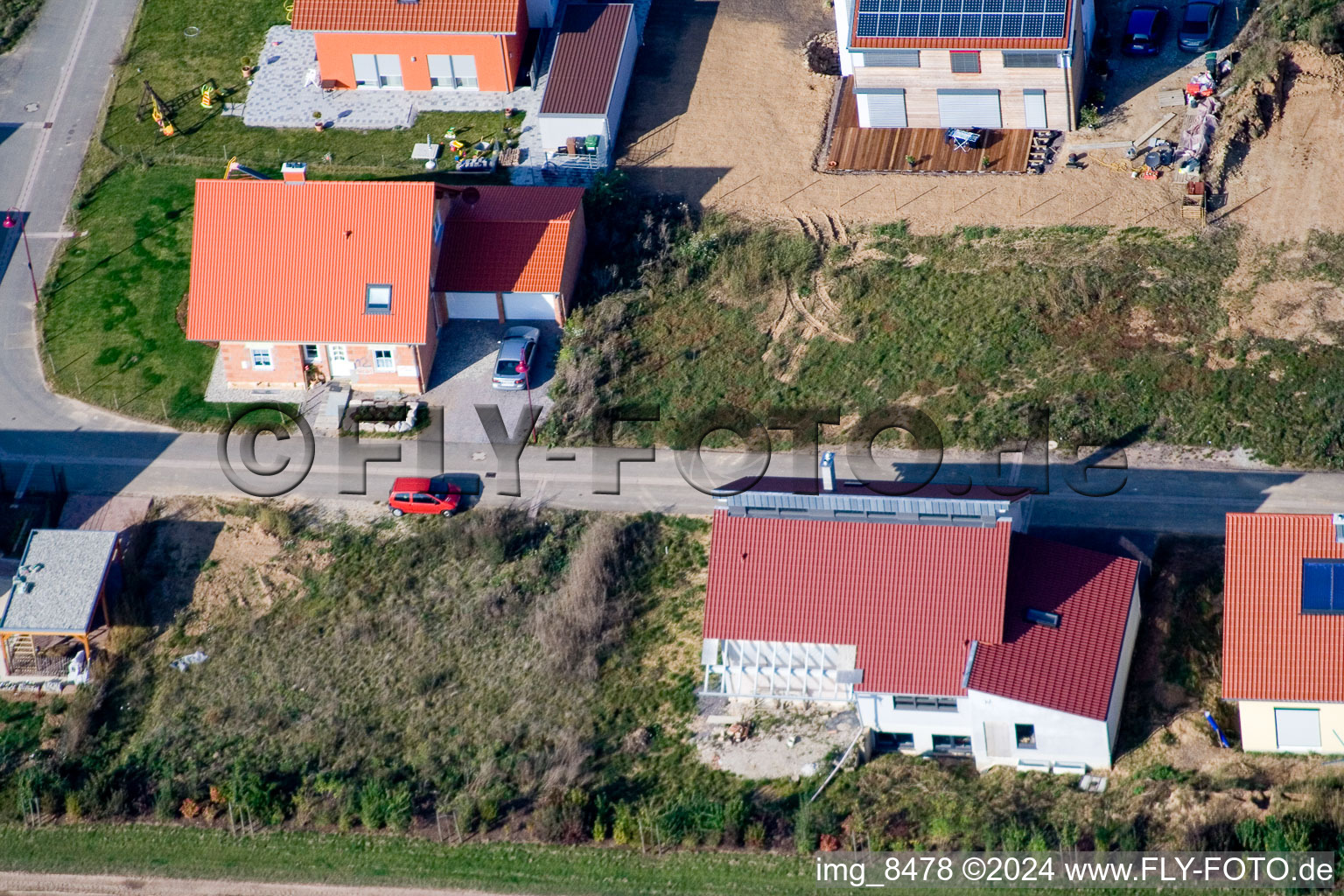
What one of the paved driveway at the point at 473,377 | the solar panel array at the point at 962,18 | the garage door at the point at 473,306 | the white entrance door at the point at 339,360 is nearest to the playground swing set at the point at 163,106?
the white entrance door at the point at 339,360

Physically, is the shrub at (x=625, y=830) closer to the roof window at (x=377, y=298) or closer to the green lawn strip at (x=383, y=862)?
the green lawn strip at (x=383, y=862)

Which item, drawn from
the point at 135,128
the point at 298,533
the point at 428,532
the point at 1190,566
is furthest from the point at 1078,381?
the point at 135,128

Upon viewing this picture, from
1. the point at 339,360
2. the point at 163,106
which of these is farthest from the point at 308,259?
the point at 163,106

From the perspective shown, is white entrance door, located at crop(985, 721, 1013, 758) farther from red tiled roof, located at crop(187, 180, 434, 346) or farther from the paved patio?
the paved patio

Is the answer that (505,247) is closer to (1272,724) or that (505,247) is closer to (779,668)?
(779,668)

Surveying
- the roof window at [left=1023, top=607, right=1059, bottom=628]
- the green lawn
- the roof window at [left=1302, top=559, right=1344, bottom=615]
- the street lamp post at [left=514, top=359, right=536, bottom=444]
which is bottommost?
the roof window at [left=1023, top=607, right=1059, bottom=628]

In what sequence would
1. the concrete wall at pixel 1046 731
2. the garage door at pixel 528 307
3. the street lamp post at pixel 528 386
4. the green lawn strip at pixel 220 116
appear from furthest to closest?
the green lawn strip at pixel 220 116, the garage door at pixel 528 307, the street lamp post at pixel 528 386, the concrete wall at pixel 1046 731

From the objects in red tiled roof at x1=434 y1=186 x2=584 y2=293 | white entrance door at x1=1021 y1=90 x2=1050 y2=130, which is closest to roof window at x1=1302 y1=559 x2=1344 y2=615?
white entrance door at x1=1021 y1=90 x2=1050 y2=130
